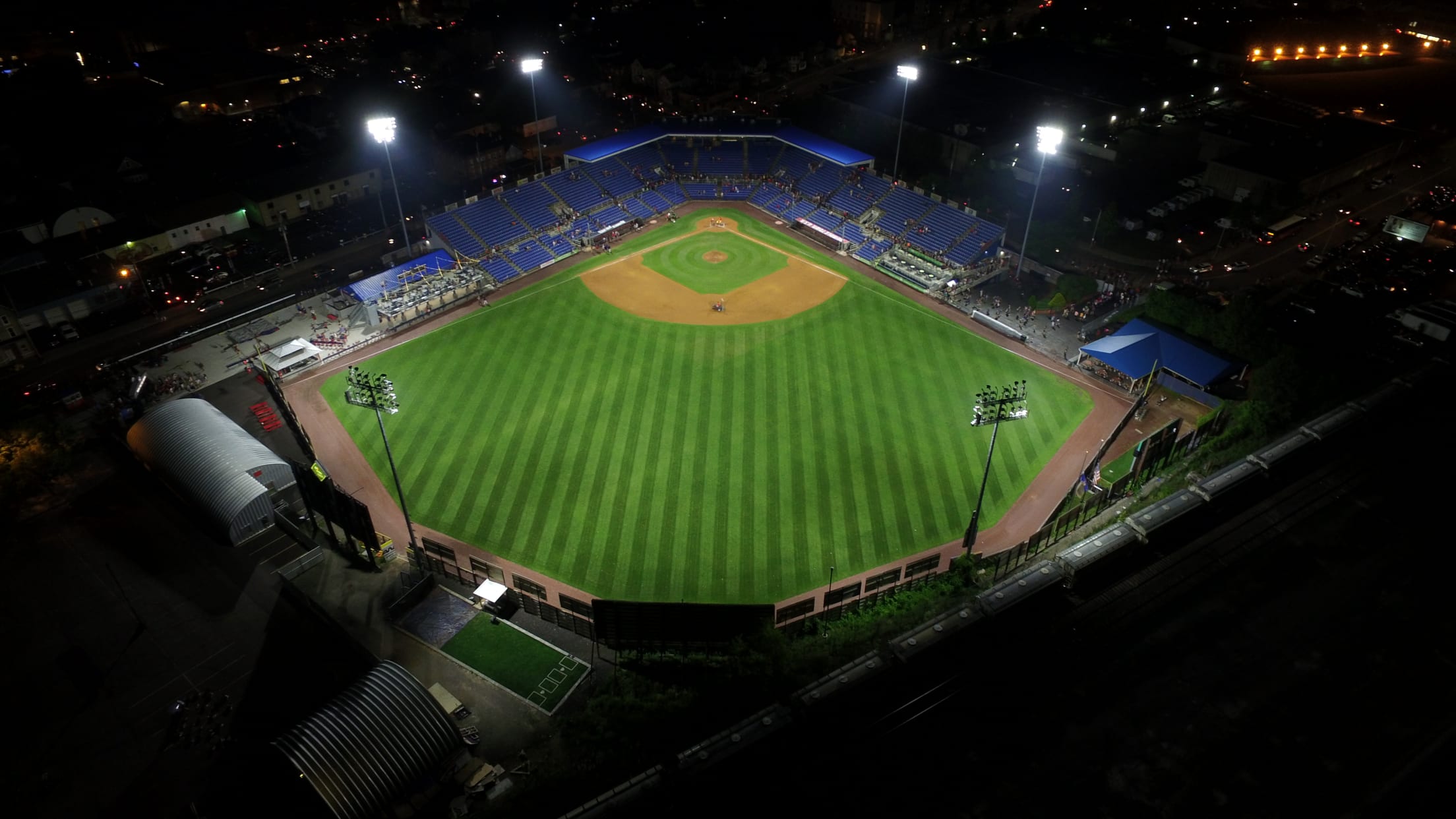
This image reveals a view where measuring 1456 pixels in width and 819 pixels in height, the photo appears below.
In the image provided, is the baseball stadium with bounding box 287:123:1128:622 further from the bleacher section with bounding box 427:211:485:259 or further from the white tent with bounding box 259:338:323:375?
the white tent with bounding box 259:338:323:375

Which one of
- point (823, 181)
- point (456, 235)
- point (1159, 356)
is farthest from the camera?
point (823, 181)

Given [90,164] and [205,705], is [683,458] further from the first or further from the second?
[90,164]

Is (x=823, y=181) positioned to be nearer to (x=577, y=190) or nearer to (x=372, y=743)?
(x=577, y=190)

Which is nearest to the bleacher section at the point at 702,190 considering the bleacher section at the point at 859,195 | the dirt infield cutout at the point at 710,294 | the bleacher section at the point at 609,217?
the bleacher section at the point at 609,217

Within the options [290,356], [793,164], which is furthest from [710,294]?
[290,356]

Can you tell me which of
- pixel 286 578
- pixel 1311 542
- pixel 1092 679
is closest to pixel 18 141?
pixel 286 578

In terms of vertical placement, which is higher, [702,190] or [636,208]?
[702,190]
